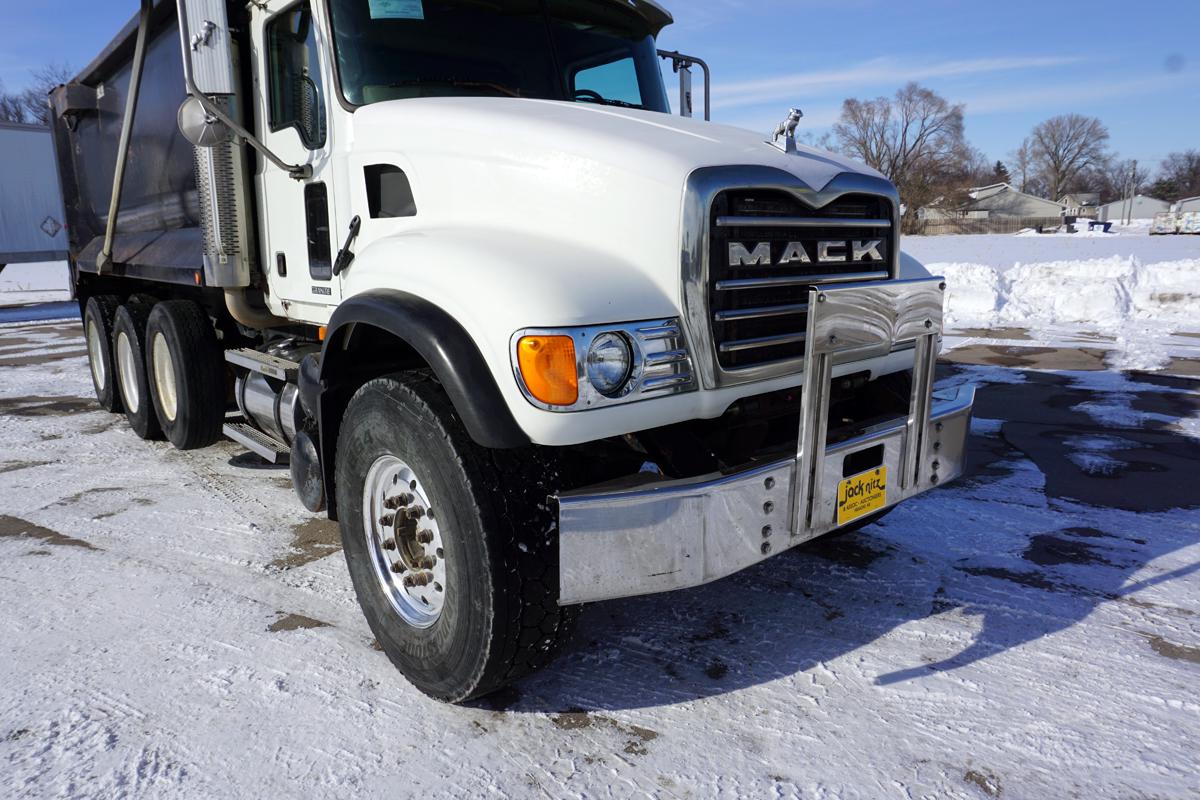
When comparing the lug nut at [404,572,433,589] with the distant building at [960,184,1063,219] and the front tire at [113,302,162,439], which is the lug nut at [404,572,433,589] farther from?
the distant building at [960,184,1063,219]

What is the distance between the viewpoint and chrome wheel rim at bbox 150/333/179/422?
624 centimetres

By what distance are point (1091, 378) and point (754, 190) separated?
7.23 metres

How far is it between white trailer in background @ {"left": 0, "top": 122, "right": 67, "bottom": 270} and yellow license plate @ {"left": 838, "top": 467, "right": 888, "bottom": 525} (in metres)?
20.7

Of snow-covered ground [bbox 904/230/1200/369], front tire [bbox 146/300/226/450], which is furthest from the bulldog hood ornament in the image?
snow-covered ground [bbox 904/230/1200/369]

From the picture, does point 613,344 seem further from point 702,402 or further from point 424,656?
point 424,656

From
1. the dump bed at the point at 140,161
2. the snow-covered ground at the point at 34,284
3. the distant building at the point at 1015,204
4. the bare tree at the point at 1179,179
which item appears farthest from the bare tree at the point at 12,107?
the bare tree at the point at 1179,179

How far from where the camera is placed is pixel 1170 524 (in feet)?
14.7

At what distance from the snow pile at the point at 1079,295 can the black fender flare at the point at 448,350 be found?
11801 millimetres

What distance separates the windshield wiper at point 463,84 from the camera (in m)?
3.68

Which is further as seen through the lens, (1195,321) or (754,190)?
(1195,321)

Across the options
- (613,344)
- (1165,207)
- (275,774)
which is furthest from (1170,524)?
(1165,207)

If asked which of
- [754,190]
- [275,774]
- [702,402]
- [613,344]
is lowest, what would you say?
[275,774]

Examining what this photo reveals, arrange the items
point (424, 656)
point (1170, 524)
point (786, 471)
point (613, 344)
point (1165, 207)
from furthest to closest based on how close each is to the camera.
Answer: point (1165, 207) < point (1170, 524) < point (424, 656) < point (786, 471) < point (613, 344)

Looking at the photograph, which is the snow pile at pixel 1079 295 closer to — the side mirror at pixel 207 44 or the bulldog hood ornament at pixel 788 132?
the bulldog hood ornament at pixel 788 132
